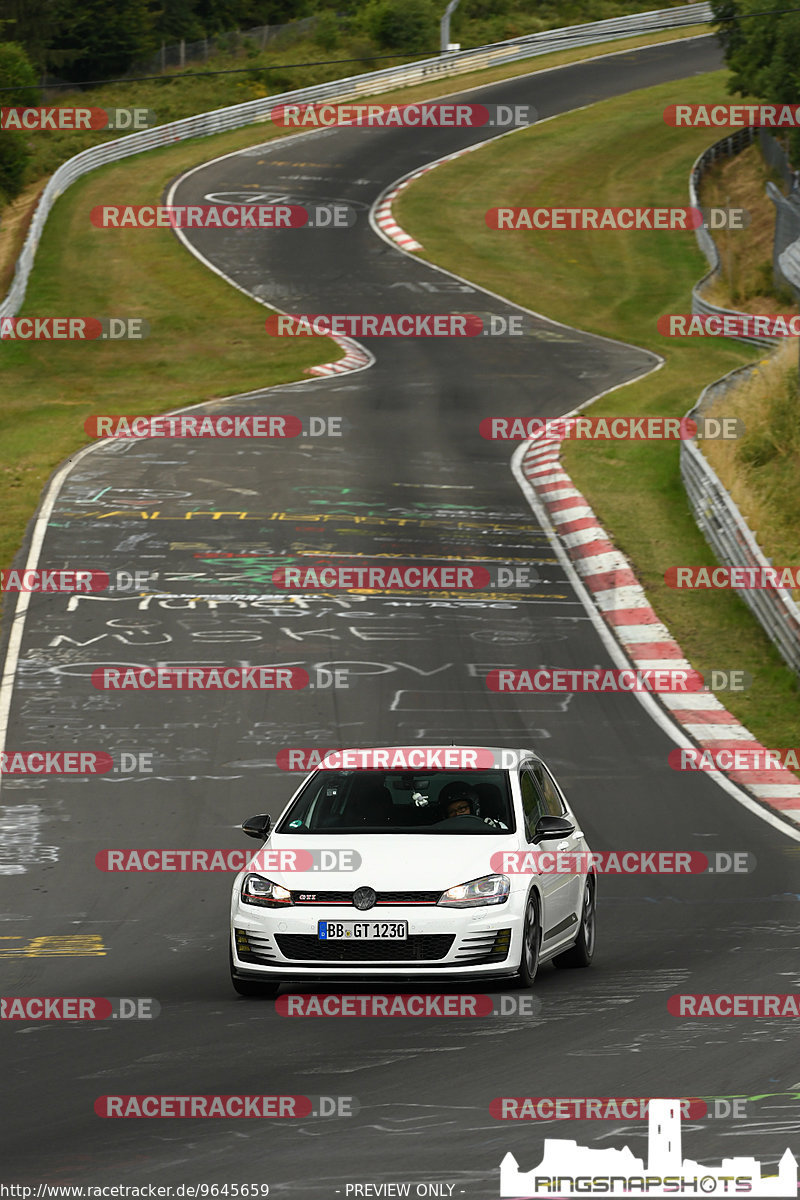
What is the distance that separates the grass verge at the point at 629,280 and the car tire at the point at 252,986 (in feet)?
32.7

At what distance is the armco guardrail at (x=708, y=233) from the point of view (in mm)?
43156

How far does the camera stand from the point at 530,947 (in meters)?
9.70

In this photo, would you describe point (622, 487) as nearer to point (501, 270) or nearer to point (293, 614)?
point (293, 614)

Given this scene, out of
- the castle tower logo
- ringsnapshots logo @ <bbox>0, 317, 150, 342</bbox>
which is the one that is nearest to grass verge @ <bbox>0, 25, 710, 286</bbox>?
ringsnapshots logo @ <bbox>0, 317, 150, 342</bbox>

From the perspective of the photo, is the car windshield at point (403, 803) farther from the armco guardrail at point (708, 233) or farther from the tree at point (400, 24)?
the tree at point (400, 24)

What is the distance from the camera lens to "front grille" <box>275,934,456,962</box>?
30.8ft

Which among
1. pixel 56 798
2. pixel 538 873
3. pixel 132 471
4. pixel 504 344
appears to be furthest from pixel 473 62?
pixel 538 873

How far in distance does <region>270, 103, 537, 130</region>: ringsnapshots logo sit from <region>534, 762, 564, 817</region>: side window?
60206 mm

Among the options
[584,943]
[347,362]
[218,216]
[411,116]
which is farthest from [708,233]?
[584,943]

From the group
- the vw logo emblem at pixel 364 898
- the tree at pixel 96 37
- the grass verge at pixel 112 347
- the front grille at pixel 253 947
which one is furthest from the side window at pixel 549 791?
the tree at pixel 96 37

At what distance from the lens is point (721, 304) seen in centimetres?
4778

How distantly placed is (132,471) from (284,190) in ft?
96.6

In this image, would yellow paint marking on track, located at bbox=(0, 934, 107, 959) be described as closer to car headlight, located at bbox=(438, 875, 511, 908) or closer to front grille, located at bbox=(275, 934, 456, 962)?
front grille, located at bbox=(275, 934, 456, 962)

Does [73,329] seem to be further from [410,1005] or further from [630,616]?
[410,1005]
